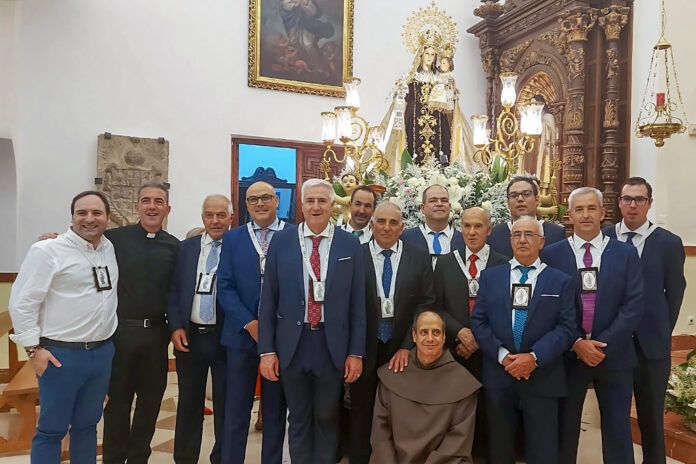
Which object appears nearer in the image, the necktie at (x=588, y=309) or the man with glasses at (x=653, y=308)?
the necktie at (x=588, y=309)

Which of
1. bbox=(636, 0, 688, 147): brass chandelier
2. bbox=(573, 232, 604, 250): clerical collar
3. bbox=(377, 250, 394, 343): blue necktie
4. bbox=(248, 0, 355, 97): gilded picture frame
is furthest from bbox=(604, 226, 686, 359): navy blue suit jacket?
bbox=(248, 0, 355, 97): gilded picture frame

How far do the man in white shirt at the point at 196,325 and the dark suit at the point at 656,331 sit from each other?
7.55ft

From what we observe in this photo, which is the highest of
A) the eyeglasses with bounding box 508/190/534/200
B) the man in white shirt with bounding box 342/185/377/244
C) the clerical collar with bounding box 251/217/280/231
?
the eyeglasses with bounding box 508/190/534/200

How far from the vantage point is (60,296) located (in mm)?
2713

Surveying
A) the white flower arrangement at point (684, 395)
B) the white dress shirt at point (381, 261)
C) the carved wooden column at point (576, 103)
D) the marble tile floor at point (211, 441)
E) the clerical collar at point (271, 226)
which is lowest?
the marble tile floor at point (211, 441)

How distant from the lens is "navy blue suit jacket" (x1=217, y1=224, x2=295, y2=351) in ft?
10.3

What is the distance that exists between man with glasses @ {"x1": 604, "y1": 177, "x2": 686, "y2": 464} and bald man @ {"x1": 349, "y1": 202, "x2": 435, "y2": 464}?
115 cm

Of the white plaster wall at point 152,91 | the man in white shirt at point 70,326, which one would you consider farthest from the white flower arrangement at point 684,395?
the white plaster wall at point 152,91

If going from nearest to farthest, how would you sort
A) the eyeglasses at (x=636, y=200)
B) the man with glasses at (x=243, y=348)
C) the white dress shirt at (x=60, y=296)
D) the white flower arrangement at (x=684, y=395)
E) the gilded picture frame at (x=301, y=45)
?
1. the white dress shirt at (x=60, y=296)
2. the man with glasses at (x=243, y=348)
3. the eyeglasses at (x=636, y=200)
4. the white flower arrangement at (x=684, y=395)
5. the gilded picture frame at (x=301, y=45)

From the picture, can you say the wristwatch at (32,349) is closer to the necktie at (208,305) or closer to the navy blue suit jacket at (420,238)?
the necktie at (208,305)

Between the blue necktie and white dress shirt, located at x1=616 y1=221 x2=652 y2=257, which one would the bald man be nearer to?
the blue necktie

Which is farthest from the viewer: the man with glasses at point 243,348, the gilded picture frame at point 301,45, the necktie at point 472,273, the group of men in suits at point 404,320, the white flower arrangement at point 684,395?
the gilded picture frame at point 301,45

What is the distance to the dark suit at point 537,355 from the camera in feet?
9.43

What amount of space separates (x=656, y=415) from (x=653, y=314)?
0.55 meters
